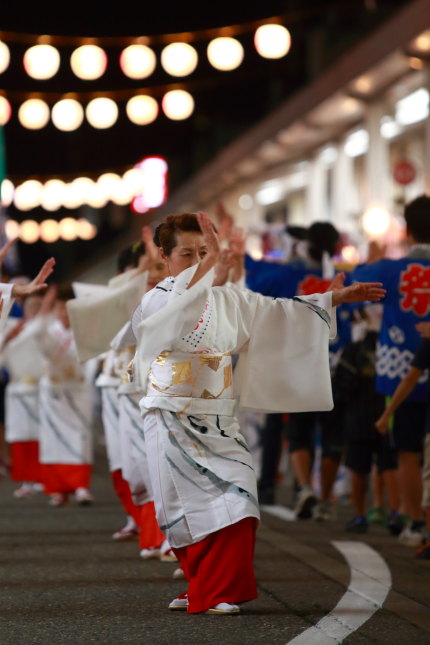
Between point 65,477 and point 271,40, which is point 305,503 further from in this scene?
point 271,40

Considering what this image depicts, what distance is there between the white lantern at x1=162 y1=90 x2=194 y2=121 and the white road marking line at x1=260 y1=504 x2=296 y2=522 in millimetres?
12071

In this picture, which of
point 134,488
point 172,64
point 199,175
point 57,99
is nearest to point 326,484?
point 134,488

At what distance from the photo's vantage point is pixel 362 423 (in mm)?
7379

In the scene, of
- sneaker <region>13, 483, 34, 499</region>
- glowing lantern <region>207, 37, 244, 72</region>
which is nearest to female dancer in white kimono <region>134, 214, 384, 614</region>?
sneaker <region>13, 483, 34, 499</region>

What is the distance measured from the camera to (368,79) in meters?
14.0

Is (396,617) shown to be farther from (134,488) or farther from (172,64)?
(172,64)

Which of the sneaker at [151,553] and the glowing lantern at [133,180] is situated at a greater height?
the glowing lantern at [133,180]

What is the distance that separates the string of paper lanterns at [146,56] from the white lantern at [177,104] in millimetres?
2021

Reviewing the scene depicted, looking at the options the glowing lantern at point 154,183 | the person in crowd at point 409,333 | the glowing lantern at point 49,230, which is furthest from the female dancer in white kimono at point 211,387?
the glowing lantern at point 49,230

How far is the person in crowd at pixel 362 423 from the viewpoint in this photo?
735 centimetres

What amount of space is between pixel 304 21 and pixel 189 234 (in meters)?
16.3

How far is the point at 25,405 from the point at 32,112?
9849mm

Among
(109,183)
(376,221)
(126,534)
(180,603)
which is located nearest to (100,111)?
(376,221)

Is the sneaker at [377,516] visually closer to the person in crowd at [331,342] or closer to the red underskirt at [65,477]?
the person in crowd at [331,342]
